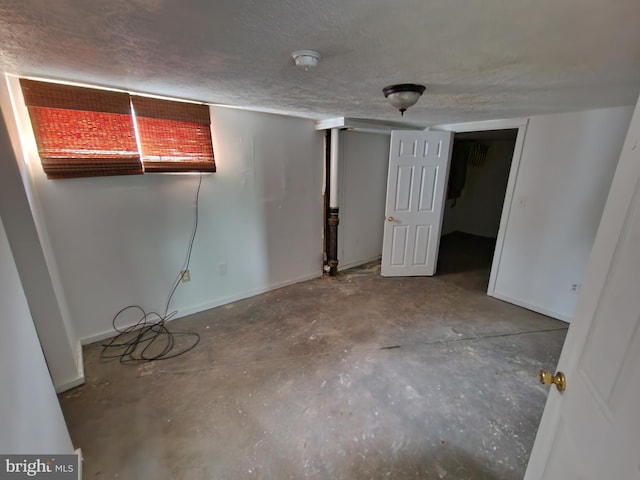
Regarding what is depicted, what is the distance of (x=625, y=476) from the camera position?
1.71ft

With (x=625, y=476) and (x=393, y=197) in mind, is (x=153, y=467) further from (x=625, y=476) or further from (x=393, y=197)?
(x=393, y=197)

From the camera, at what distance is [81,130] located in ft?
6.50

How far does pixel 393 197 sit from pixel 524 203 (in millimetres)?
1384

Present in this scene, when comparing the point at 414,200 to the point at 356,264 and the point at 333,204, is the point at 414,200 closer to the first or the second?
the point at 333,204

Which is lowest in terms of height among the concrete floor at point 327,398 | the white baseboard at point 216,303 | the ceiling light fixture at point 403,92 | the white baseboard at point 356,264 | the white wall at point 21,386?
the concrete floor at point 327,398

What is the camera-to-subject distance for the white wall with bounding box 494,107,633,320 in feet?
7.79

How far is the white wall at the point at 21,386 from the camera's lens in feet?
2.56

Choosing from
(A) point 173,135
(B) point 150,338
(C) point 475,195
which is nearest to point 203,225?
(A) point 173,135

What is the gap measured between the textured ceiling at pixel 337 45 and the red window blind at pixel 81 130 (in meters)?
0.23

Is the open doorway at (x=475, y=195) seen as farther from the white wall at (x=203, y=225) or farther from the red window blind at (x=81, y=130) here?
the red window blind at (x=81, y=130)

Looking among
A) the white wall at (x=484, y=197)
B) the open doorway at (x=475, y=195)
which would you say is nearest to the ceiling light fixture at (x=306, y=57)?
the open doorway at (x=475, y=195)

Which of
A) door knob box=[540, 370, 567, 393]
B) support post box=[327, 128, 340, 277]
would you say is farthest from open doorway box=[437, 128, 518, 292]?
door knob box=[540, 370, 567, 393]

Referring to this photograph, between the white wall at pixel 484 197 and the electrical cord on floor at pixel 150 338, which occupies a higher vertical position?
the white wall at pixel 484 197

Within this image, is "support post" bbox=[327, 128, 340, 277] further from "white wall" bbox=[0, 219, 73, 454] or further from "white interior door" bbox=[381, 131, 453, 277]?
"white wall" bbox=[0, 219, 73, 454]
